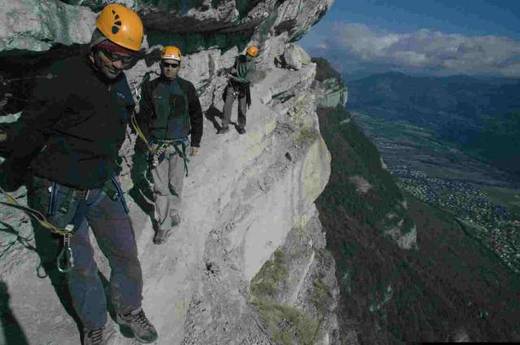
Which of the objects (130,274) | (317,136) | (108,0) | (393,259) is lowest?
(393,259)

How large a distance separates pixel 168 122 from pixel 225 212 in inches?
239

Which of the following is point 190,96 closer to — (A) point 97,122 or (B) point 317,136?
(A) point 97,122

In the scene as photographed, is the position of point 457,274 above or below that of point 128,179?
below

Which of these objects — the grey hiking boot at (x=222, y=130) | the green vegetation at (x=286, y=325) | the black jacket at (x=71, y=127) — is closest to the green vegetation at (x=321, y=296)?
the green vegetation at (x=286, y=325)

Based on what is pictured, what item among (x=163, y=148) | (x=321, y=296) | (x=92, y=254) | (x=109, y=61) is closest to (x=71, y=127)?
(x=109, y=61)

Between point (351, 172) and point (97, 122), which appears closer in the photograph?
point (97, 122)

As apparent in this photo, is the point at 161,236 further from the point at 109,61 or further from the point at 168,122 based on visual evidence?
the point at 109,61

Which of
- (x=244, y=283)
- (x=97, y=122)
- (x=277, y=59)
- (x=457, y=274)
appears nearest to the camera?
(x=97, y=122)

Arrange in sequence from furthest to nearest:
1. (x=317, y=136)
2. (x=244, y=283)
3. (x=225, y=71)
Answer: (x=317, y=136) < (x=225, y=71) < (x=244, y=283)

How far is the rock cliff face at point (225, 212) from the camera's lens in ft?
20.2

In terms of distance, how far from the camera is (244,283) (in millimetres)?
11516

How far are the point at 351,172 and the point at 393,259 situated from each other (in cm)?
2941

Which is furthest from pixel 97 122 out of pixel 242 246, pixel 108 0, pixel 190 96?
pixel 242 246

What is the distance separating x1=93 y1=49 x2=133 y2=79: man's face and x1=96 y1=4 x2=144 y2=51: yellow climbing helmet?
140 mm
